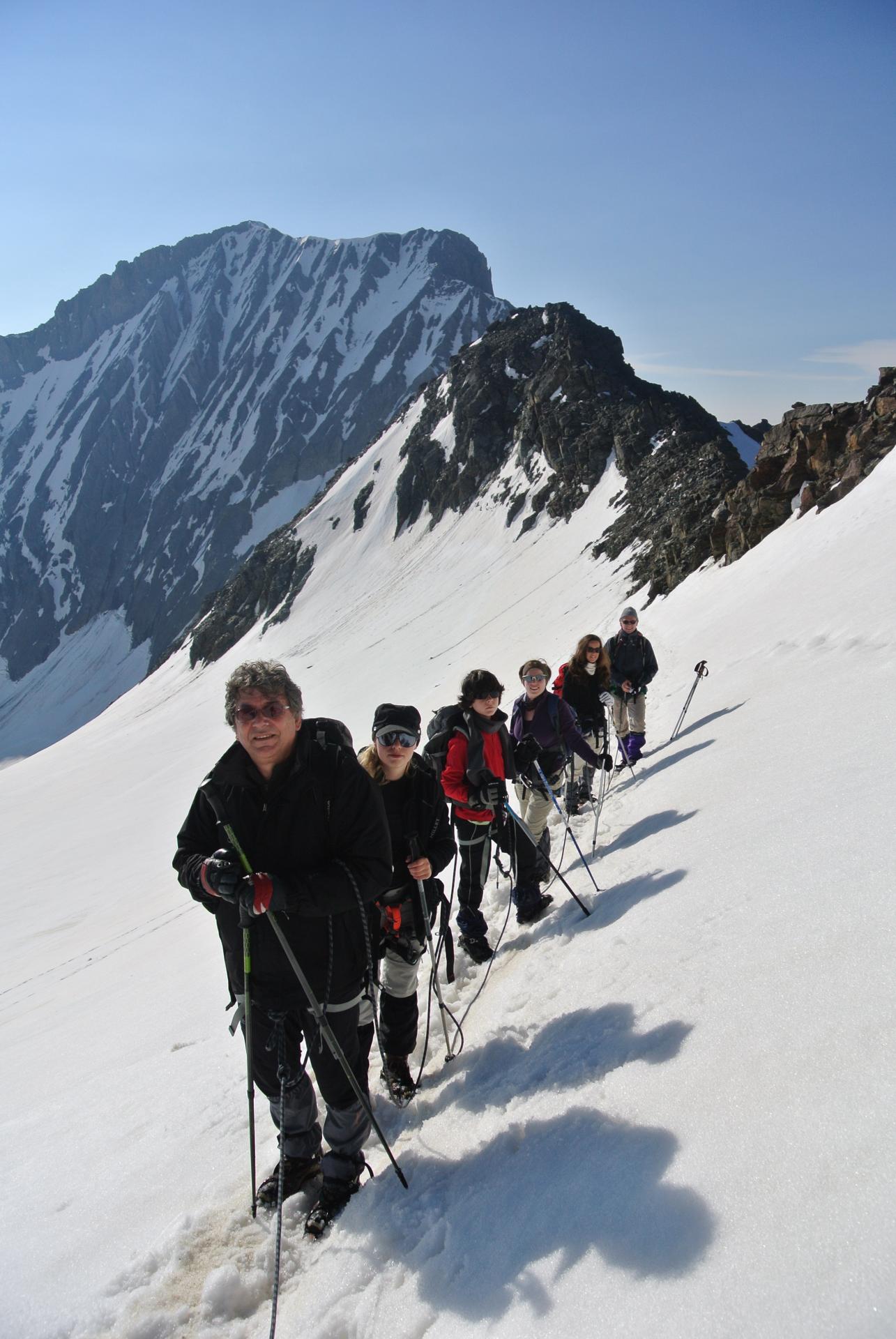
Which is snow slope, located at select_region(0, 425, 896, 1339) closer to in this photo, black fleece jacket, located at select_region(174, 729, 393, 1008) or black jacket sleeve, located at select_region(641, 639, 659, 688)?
black jacket sleeve, located at select_region(641, 639, 659, 688)

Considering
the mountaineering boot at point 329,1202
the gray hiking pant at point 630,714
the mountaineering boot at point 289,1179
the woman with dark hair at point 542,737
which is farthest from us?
the gray hiking pant at point 630,714

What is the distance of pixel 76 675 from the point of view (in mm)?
153625

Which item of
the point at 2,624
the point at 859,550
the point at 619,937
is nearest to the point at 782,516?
the point at 859,550

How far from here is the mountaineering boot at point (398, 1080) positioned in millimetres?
3936

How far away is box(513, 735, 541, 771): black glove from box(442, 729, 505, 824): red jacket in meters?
0.25

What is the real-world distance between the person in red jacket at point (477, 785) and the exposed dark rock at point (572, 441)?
20.0 metres

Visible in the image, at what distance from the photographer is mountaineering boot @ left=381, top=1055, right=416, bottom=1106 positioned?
394 cm

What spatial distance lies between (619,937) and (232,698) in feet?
8.96

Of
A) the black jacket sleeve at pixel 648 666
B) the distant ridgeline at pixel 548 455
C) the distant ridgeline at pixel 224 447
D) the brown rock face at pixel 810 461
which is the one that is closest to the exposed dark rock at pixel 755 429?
the distant ridgeline at pixel 548 455

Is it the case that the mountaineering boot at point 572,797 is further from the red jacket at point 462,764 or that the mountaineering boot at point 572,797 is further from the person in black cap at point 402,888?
the person in black cap at point 402,888

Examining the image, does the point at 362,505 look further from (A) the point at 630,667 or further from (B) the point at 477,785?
(B) the point at 477,785

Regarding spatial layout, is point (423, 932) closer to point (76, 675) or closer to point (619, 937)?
point (619, 937)

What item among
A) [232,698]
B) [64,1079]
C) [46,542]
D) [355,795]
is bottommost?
[64,1079]

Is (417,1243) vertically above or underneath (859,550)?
underneath
